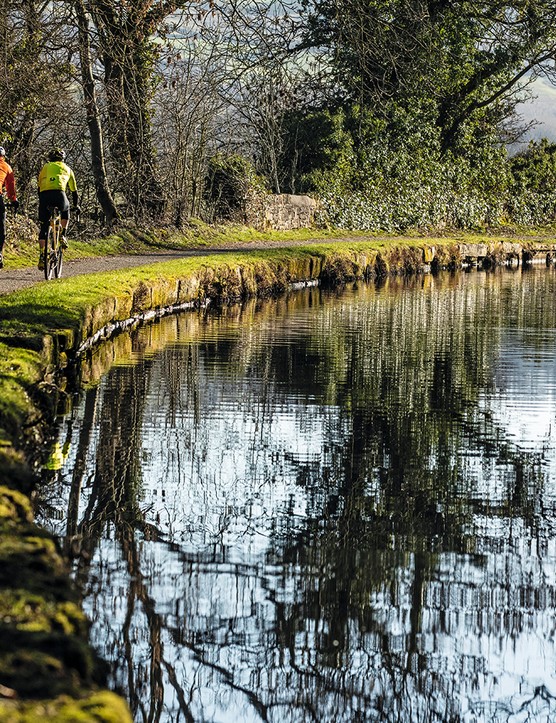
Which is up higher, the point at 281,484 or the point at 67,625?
the point at 67,625

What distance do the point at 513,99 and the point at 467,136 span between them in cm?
389

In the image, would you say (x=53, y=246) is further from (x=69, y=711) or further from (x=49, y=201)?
(x=69, y=711)

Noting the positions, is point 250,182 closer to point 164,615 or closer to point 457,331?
point 457,331

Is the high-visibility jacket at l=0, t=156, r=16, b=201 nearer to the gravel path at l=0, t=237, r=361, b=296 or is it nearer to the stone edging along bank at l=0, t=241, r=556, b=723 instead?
the gravel path at l=0, t=237, r=361, b=296

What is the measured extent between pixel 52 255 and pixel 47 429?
298 inches

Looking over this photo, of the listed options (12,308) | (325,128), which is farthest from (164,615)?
(325,128)

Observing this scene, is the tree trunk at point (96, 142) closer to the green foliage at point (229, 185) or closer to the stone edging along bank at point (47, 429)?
the stone edging along bank at point (47, 429)

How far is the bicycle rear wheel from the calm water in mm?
3701

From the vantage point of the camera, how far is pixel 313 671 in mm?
4555

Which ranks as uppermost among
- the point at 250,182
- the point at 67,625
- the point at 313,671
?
the point at 250,182

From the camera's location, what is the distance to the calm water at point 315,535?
4473 mm

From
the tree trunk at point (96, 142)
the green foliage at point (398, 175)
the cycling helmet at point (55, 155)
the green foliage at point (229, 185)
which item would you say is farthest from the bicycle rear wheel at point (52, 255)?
the green foliage at point (398, 175)

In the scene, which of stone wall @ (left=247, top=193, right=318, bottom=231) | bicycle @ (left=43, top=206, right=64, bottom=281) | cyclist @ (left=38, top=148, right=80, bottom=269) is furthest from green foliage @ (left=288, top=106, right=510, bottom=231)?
cyclist @ (left=38, top=148, right=80, bottom=269)

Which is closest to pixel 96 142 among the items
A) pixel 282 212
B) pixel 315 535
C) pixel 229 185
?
pixel 229 185
